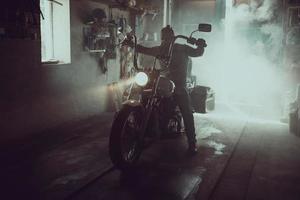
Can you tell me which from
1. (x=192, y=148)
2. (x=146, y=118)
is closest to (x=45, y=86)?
(x=146, y=118)

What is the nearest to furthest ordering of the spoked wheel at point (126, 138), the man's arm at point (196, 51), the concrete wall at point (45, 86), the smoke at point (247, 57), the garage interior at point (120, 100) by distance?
the garage interior at point (120, 100) → the spoked wheel at point (126, 138) → the man's arm at point (196, 51) → the concrete wall at point (45, 86) → the smoke at point (247, 57)

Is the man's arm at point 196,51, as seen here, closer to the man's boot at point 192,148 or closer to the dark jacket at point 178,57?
the dark jacket at point 178,57

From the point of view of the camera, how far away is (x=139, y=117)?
582cm

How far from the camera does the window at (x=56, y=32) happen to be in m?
8.39

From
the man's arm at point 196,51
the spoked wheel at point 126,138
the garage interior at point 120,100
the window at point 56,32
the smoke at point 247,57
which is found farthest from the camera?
the smoke at point 247,57

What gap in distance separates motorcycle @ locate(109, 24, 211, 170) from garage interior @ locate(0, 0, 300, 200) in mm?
322

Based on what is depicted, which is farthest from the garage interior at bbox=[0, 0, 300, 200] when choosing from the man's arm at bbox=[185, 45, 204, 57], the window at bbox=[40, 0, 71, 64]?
the man's arm at bbox=[185, 45, 204, 57]

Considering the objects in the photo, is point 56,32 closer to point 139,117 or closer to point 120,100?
point 120,100

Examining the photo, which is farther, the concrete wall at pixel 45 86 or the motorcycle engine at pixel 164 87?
the concrete wall at pixel 45 86

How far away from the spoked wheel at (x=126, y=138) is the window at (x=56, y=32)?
348 centimetres

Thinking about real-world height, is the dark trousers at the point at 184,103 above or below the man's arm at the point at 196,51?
below

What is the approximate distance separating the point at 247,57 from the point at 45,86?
804cm

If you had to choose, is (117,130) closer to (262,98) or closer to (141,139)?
(141,139)

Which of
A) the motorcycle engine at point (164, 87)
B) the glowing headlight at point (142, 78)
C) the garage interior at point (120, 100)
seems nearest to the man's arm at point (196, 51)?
the motorcycle engine at point (164, 87)
